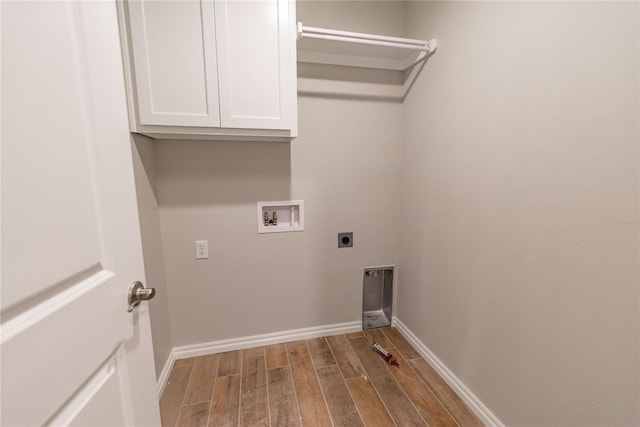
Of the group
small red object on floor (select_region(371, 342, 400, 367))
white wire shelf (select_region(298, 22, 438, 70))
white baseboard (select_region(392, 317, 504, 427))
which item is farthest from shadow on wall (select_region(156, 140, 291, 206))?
white baseboard (select_region(392, 317, 504, 427))

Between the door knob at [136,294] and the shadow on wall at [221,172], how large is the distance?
1069 millimetres

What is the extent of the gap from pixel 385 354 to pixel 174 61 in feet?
7.01

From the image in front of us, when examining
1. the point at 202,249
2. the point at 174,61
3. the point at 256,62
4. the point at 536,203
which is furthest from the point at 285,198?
the point at 536,203

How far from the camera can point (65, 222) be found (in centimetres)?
55

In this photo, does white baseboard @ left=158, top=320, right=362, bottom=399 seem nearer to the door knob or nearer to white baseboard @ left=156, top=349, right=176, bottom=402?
white baseboard @ left=156, top=349, right=176, bottom=402

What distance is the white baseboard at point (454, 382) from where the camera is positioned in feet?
4.63

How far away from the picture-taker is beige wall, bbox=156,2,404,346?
180 centimetres

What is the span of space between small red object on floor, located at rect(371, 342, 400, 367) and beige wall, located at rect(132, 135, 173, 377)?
139 cm

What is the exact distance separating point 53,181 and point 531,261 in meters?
1.54

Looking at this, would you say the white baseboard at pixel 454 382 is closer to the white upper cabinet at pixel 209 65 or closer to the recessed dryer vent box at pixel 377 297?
the recessed dryer vent box at pixel 377 297

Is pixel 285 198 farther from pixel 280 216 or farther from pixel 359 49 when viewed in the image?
pixel 359 49

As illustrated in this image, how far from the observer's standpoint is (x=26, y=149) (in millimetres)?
471

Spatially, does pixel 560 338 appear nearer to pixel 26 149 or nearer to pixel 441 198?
pixel 441 198

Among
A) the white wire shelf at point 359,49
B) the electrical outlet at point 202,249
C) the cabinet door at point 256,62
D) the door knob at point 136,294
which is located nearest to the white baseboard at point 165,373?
the electrical outlet at point 202,249
